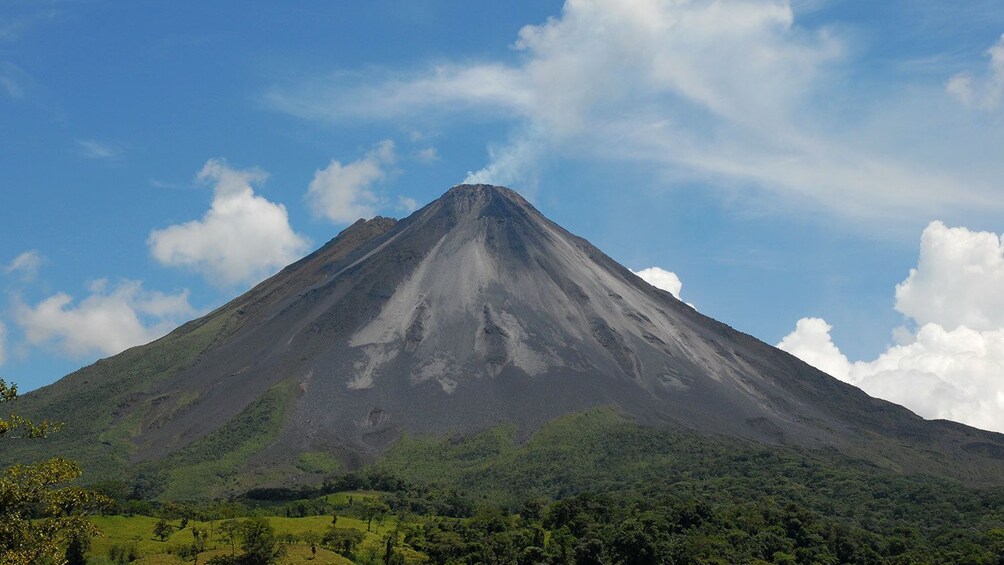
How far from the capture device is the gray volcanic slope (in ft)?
426

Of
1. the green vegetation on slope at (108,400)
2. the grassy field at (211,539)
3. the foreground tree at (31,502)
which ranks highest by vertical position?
A: the green vegetation on slope at (108,400)

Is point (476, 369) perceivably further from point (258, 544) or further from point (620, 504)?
point (258, 544)

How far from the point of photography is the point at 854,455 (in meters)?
125

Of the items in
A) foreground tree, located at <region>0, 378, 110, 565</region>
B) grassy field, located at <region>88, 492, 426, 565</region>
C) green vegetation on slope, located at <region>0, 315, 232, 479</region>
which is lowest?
grassy field, located at <region>88, 492, 426, 565</region>

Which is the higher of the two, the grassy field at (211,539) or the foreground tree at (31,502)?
the foreground tree at (31,502)

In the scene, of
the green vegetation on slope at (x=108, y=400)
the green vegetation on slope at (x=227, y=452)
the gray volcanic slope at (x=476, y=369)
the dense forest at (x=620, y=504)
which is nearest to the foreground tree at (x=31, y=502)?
the dense forest at (x=620, y=504)

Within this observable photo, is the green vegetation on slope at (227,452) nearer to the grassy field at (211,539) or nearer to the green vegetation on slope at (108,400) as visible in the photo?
the green vegetation on slope at (108,400)

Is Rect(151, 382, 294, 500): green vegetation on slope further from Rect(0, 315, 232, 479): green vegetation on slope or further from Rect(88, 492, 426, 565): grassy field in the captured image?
Rect(88, 492, 426, 565): grassy field

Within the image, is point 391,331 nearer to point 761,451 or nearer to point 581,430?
point 581,430

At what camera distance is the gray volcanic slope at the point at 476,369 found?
130 meters

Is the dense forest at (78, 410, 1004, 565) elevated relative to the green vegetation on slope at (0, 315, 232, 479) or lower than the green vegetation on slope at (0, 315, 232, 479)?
lower

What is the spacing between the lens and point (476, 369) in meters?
143

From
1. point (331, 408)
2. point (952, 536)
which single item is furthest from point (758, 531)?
point (331, 408)

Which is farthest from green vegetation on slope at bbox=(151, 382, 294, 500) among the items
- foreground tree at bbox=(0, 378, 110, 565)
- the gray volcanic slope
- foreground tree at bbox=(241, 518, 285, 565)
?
foreground tree at bbox=(0, 378, 110, 565)
